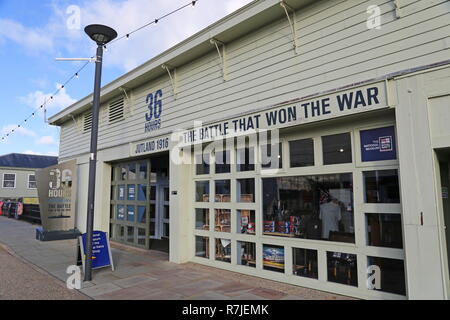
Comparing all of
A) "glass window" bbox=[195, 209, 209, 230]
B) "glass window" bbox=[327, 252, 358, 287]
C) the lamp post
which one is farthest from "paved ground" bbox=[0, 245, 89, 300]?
"glass window" bbox=[327, 252, 358, 287]

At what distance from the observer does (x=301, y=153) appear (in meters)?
5.61

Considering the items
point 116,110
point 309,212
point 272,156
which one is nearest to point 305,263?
point 309,212

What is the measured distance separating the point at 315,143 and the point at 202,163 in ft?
9.74

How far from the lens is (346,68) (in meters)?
4.82

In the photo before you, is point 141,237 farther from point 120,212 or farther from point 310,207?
point 310,207

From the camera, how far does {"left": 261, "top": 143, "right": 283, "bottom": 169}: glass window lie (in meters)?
5.90

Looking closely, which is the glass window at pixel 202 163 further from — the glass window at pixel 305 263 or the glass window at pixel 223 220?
the glass window at pixel 305 263

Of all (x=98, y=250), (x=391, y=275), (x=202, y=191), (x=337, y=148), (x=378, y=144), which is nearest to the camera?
(x=391, y=275)

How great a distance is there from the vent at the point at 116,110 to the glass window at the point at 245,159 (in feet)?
17.4

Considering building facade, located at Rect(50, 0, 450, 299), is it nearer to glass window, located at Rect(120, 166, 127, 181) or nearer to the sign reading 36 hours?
the sign reading 36 hours

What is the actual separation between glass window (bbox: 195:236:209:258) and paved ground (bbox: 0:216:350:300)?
0.29m

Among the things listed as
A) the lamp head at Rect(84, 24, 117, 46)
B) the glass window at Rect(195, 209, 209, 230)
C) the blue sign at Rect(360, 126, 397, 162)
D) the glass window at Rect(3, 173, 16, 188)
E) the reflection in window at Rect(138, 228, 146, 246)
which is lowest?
the reflection in window at Rect(138, 228, 146, 246)

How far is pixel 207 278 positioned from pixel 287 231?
5.94ft

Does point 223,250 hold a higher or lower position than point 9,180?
lower
